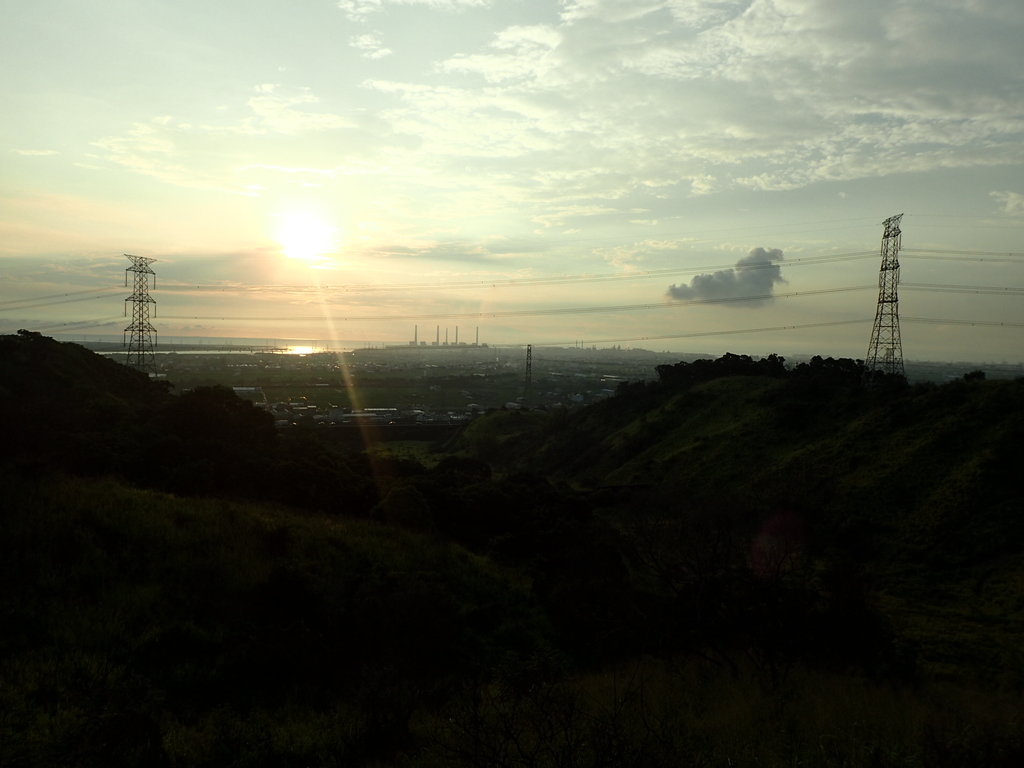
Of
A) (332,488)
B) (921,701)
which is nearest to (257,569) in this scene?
(332,488)

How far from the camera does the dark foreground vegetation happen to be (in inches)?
287

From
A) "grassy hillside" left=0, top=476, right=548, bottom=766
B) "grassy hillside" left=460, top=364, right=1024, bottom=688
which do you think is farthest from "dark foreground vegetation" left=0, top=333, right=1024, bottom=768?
"grassy hillside" left=460, top=364, right=1024, bottom=688

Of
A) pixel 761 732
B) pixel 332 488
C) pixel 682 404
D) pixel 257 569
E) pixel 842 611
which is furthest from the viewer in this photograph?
pixel 682 404

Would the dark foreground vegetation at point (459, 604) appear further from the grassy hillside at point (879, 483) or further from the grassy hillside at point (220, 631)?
the grassy hillside at point (879, 483)

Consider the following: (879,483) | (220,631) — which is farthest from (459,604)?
(879,483)

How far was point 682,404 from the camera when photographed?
52531mm

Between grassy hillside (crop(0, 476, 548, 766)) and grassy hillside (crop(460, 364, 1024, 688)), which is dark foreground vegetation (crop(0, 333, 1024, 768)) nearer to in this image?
grassy hillside (crop(0, 476, 548, 766))

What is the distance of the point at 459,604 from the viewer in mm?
13906

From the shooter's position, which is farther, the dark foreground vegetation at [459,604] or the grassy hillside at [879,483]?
the grassy hillside at [879,483]

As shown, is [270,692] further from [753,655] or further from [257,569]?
[753,655]

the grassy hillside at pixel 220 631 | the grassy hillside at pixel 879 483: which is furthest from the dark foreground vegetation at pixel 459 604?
the grassy hillside at pixel 879 483

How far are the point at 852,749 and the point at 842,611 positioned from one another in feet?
27.6

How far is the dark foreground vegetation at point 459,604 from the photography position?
287 inches

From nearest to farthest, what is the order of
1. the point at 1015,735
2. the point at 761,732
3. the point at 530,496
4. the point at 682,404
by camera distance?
the point at 1015,735 → the point at 761,732 → the point at 530,496 → the point at 682,404
